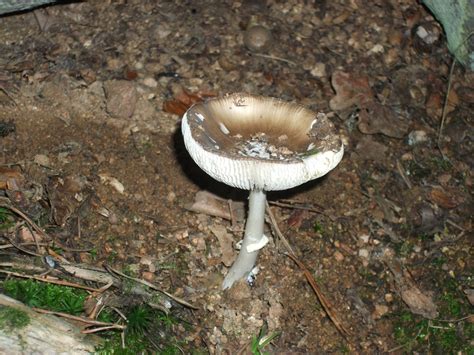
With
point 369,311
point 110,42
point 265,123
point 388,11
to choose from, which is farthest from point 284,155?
point 388,11

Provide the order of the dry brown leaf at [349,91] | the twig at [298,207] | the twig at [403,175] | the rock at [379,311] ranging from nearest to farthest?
the rock at [379,311]
the twig at [298,207]
the twig at [403,175]
the dry brown leaf at [349,91]

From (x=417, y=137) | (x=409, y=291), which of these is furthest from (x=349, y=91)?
(x=409, y=291)

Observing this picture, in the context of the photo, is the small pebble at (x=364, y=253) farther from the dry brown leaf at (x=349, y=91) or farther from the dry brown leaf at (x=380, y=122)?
the dry brown leaf at (x=349, y=91)

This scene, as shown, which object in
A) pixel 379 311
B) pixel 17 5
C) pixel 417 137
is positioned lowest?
pixel 379 311

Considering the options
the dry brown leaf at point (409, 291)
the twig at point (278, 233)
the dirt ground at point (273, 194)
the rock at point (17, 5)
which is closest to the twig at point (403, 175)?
the dirt ground at point (273, 194)

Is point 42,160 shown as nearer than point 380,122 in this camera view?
Yes

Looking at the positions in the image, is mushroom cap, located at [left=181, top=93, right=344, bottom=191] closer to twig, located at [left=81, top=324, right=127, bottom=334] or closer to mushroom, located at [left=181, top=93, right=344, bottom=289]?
mushroom, located at [left=181, top=93, right=344, bottom=289]

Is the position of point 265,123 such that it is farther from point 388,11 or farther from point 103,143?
point 388,11

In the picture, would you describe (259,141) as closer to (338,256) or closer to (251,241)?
(251,241)
